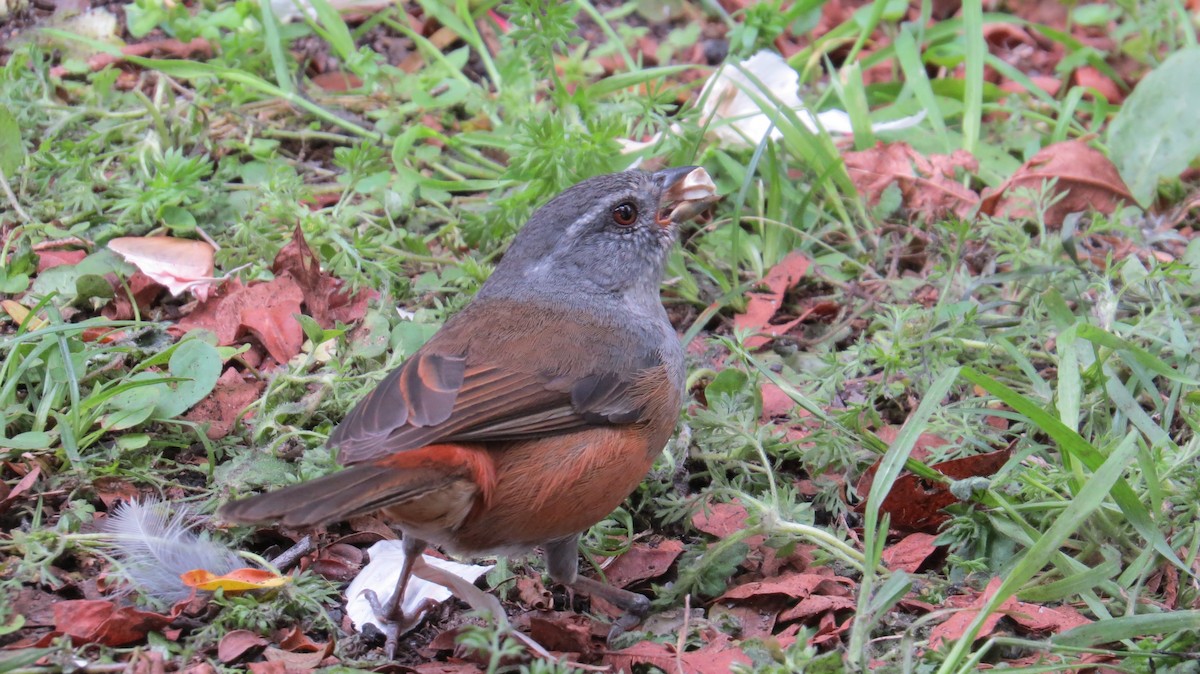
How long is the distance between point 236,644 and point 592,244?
1.96 meters

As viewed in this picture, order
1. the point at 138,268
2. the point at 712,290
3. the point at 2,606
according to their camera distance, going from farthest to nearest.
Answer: the point at 712,290
the point at 138,268
the point at 2,606

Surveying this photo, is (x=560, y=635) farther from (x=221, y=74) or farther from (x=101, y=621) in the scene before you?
(x=221, y=74)

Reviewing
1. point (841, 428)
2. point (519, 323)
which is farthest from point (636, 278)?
point (841, 428)

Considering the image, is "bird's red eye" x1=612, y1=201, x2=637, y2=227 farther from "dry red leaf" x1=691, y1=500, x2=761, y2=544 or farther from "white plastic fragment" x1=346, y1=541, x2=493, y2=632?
"white plastic fragment" x1=346, y1=541, x2=493, y2=632

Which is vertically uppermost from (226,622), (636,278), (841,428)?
(636,278)

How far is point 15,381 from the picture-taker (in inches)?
168

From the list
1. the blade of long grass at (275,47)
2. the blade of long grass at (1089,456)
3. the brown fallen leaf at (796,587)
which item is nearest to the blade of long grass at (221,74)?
the blade of long grass at (275,47)

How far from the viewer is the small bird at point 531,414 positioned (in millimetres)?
3615

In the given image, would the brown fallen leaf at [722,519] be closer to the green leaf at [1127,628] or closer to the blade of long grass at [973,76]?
the green leaf at [1127,628]

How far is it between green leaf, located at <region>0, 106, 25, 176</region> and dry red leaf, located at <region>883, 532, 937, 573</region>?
13.0 ft

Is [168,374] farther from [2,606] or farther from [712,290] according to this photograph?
[712,290]

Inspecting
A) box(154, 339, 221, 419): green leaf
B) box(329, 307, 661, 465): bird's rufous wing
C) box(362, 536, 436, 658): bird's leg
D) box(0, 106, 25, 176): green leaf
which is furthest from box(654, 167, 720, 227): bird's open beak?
box(0, 106, 25, 176): green leaf

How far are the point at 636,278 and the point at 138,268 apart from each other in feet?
6.76

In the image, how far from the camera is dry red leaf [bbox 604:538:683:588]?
4.29 m
